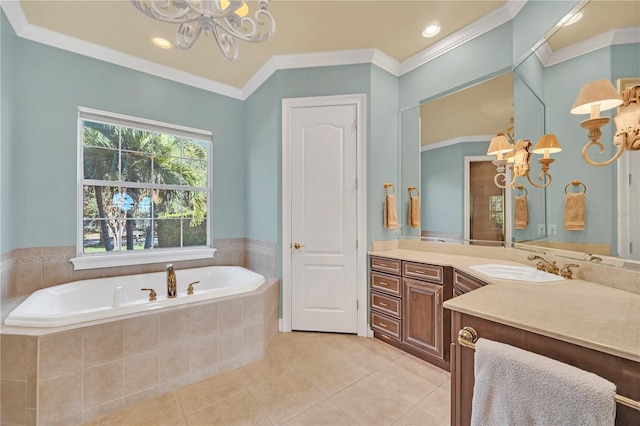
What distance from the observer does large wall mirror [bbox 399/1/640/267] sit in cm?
122

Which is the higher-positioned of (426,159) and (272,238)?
(426,159)

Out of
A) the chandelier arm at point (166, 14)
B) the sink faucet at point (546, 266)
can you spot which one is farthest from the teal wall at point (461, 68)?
the chandelier arm at point (166, 14)

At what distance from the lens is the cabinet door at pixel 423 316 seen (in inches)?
77.9

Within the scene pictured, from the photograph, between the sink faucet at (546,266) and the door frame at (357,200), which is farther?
the door frame at (357,200)

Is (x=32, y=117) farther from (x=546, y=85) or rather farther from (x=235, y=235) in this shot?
(x=546, y=85)

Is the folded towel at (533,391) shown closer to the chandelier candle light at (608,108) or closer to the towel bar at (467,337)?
the towel bar at (467,337)

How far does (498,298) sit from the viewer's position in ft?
3.76

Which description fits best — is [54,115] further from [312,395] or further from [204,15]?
[312,395]

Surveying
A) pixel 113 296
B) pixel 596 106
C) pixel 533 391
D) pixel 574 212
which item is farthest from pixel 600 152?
pixel 113 296

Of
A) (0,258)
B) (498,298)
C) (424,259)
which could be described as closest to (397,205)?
(424,259)

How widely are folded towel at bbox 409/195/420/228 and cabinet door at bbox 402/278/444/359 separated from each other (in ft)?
2.35

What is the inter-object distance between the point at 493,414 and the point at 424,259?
4.48ft

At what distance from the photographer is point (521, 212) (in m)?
1.93

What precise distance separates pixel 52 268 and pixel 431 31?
401cm
